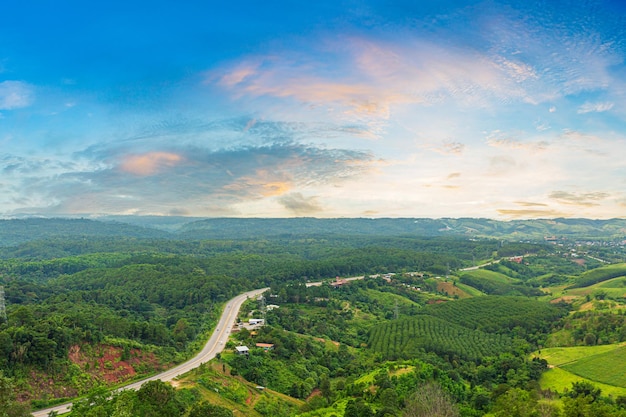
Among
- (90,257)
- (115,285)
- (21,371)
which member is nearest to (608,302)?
(21,371)

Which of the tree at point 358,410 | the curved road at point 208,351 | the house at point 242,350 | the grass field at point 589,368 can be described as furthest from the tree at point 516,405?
the curved road at point 208,351

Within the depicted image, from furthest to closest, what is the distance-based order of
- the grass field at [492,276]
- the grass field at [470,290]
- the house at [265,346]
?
the grass field at [492,276]
the grass field at [470,290]
the house at [265,346]

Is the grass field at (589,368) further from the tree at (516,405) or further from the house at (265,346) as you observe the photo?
the house at (265,346)

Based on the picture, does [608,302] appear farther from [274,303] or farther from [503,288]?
[274,303]

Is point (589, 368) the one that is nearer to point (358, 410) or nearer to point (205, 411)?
point (358, 410)

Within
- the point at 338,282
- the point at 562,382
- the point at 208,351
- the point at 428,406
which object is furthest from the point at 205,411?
the point at 338,282

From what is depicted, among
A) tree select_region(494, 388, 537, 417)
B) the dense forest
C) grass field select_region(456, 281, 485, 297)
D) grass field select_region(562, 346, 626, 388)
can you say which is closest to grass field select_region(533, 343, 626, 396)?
grass field select_region(562, 346, 626, 388)

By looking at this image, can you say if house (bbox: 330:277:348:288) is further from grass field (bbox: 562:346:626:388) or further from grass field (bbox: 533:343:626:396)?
grass field (bbox: 562:346:626:388)
